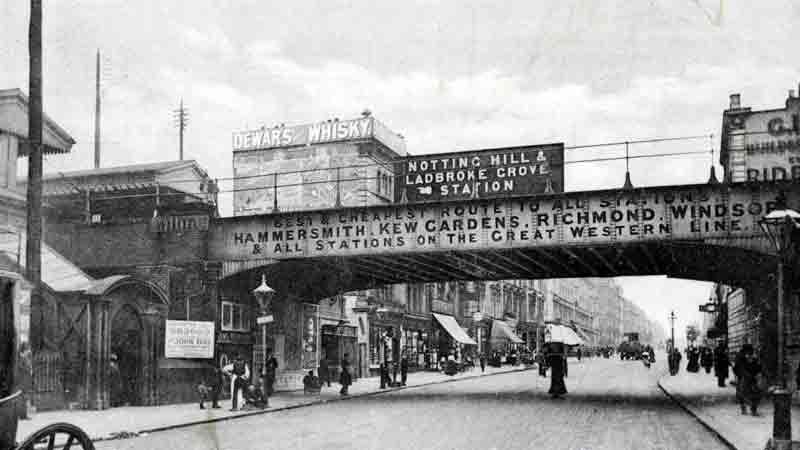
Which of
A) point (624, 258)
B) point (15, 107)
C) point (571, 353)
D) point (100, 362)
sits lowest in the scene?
point (571, 353)

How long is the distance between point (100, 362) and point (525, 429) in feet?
40.7

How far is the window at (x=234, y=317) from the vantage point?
28297 millimetres

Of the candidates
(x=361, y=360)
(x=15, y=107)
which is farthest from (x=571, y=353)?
(x=15, y=107)

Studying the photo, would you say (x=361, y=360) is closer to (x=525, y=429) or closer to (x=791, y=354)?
(x=791, y=354)

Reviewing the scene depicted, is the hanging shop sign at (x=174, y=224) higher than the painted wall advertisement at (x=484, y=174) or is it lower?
lower

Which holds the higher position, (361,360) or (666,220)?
(666,220)

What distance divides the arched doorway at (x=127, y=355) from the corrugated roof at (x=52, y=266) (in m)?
1.47

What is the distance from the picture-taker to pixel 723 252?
2395 cm

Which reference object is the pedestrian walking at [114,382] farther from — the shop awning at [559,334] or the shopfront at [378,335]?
the shop awning at [559,334]

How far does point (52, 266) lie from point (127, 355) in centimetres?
403

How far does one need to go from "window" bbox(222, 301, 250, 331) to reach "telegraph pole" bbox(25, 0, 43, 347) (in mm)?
10210

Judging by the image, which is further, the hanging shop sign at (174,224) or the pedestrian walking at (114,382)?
the hanging shop sign at (174,224)

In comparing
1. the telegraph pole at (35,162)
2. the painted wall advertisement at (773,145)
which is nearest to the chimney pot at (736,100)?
the painted wall advertisement at (773,145)

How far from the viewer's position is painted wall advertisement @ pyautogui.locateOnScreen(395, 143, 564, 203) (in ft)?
79.5
